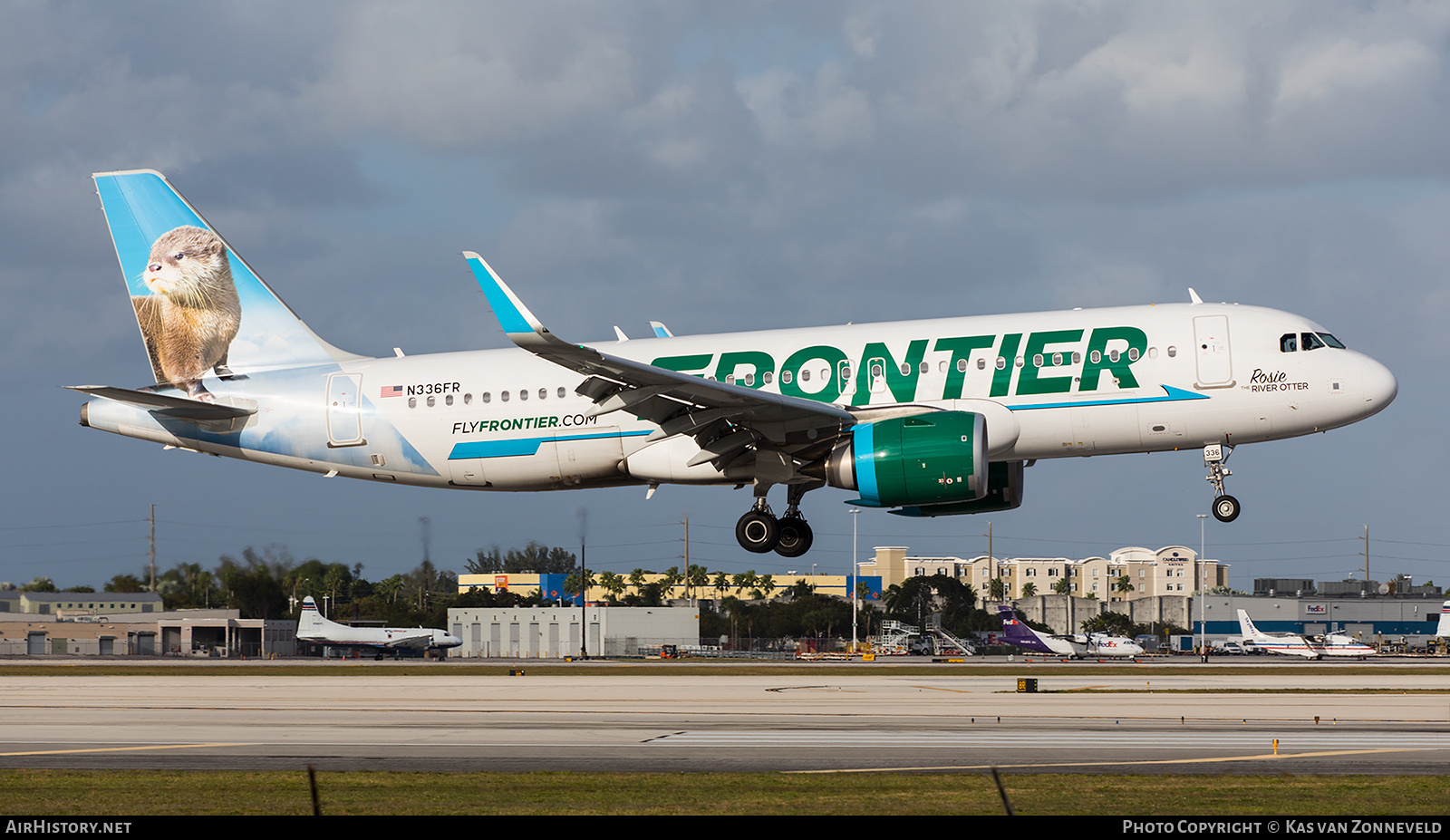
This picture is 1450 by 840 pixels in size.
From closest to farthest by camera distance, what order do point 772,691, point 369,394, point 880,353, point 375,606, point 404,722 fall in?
point 404,722
point 880,353
point 369,394
point 772,691
point 375,606

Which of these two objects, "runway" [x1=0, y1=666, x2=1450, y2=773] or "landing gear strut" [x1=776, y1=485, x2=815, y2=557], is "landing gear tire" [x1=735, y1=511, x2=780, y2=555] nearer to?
"landing gear strut" [x1=776, y1=485, x2=815, y2=557]

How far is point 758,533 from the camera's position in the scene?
3297 centimetres

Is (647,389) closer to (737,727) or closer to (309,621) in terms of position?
(737,727)

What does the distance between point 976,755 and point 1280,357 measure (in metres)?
13.6

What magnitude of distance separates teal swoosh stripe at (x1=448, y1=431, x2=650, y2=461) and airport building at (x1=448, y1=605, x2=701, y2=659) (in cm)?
6439

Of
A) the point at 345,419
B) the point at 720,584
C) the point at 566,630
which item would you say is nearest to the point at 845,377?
the point at 345,419

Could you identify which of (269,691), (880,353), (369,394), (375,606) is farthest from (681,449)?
(375,606)

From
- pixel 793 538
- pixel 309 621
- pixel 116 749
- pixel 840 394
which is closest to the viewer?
pixel 116 749

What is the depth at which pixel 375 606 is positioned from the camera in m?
130

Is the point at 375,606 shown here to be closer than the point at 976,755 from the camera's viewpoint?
No

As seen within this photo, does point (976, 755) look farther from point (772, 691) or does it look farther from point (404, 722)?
point (772, 691)

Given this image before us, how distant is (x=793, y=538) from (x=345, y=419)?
11.9 m

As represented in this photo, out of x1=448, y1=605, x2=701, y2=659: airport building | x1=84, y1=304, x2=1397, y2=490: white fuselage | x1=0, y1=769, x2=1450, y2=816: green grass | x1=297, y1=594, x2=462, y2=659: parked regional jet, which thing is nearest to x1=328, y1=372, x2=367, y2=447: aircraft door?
x1=84, y1=304, x2=1397, y2=490: white fuselage

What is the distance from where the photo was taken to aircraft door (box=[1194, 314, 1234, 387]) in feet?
95.5
